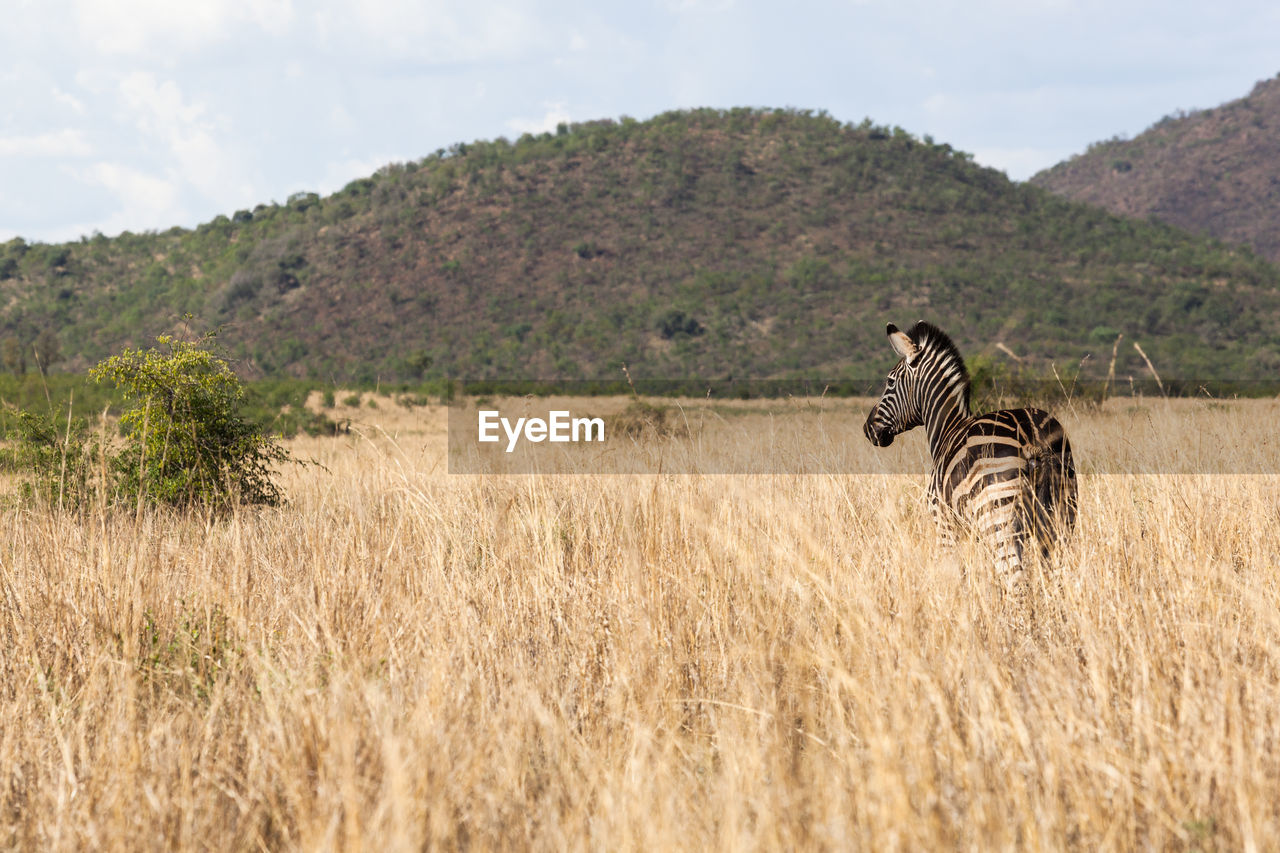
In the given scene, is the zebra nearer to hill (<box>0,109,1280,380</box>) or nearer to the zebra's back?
the zebra's back

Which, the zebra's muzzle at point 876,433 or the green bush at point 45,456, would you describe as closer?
the zebra's muzzle at point 876,433

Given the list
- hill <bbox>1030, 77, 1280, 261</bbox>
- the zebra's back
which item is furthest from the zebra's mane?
hill <bbox>1030, 77, 1280, 261</bbox>

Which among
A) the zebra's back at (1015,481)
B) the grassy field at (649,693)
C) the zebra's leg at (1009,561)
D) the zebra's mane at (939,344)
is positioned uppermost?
the zebra's mane at (939,344)

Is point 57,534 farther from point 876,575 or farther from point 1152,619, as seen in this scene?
point 1152,619

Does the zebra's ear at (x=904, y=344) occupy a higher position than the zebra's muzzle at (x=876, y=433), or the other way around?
the zebra's ear at (x=904, y=344)

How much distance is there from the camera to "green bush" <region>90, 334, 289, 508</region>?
6.42 meters

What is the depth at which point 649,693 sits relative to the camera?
2898 millimetres

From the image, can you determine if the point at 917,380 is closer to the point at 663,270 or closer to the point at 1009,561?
the point at 1009,561

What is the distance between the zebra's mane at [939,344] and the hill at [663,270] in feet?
123

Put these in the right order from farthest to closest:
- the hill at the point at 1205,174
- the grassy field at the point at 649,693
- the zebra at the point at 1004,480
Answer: the hill at the point at 1205,174 < the zebra at the point at 1004,480 < the grassy field at the point at 649,693

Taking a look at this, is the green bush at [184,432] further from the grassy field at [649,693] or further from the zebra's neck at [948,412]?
the zebra's neck at [948,412]

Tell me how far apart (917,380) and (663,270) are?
52685 mm

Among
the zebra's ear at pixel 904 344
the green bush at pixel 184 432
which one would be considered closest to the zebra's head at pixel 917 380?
the zebra's ear at pixel 904 344

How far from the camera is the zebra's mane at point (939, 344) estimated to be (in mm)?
4730
